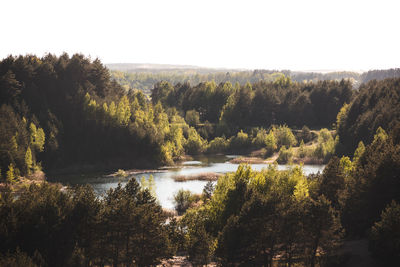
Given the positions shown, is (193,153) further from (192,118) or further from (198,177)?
(198,177)

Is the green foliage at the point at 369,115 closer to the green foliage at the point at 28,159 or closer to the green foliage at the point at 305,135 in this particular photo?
the green foliage at the point at 305,135

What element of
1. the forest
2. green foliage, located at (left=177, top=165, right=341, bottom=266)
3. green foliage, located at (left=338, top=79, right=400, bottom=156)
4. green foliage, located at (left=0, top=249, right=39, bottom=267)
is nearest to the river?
the forest

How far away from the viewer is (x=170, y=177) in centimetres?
10712

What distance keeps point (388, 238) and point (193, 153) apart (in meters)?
105

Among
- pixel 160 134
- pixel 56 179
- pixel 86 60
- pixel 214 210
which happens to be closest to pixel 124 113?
pixel 160 134

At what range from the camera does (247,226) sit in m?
44.4

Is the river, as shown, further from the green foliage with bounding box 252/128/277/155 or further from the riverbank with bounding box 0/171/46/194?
the green foliage with bounding box 252/128/277/155

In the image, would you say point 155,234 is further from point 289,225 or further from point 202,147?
point 202,147

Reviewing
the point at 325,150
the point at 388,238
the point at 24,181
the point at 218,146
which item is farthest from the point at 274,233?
the point at 218,146

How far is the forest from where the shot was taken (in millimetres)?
43625

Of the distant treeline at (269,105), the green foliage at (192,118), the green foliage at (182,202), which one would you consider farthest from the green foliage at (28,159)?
the distant treeline at (269,105)

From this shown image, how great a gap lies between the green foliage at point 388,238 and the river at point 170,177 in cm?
4197

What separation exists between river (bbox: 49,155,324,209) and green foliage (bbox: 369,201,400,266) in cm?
4197

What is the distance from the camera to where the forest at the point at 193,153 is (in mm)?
43625
